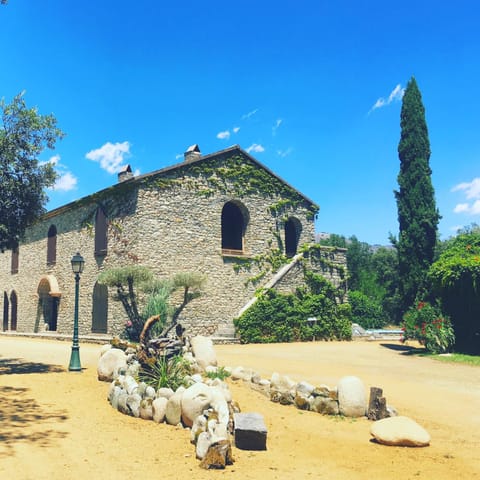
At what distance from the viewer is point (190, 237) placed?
68.4ft

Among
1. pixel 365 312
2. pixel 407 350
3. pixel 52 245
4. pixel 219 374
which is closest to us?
pixel 219 374

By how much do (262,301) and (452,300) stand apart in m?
7.77

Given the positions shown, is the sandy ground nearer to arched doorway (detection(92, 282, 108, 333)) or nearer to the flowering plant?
the flowering plant

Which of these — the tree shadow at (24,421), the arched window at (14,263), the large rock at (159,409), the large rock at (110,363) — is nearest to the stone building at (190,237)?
the arched window at (14,263)

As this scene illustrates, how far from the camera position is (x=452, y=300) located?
16359 mm

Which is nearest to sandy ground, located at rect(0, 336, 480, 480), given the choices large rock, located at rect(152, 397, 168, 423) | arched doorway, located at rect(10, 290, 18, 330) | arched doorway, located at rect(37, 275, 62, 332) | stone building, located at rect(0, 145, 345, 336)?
large rock, located at rect(152, 397, 168, 423)

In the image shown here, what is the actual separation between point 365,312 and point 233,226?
12087mm

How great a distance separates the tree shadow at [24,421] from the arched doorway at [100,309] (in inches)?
468

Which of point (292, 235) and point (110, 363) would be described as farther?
point (292, 235)

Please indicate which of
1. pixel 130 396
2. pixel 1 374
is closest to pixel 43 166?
pixel 1 374

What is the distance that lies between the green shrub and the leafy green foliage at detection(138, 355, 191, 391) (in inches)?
891

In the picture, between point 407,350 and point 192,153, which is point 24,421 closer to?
point 407,350

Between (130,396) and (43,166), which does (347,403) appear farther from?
(43,166)

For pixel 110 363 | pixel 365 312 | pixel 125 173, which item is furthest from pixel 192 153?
pixel 365 312
